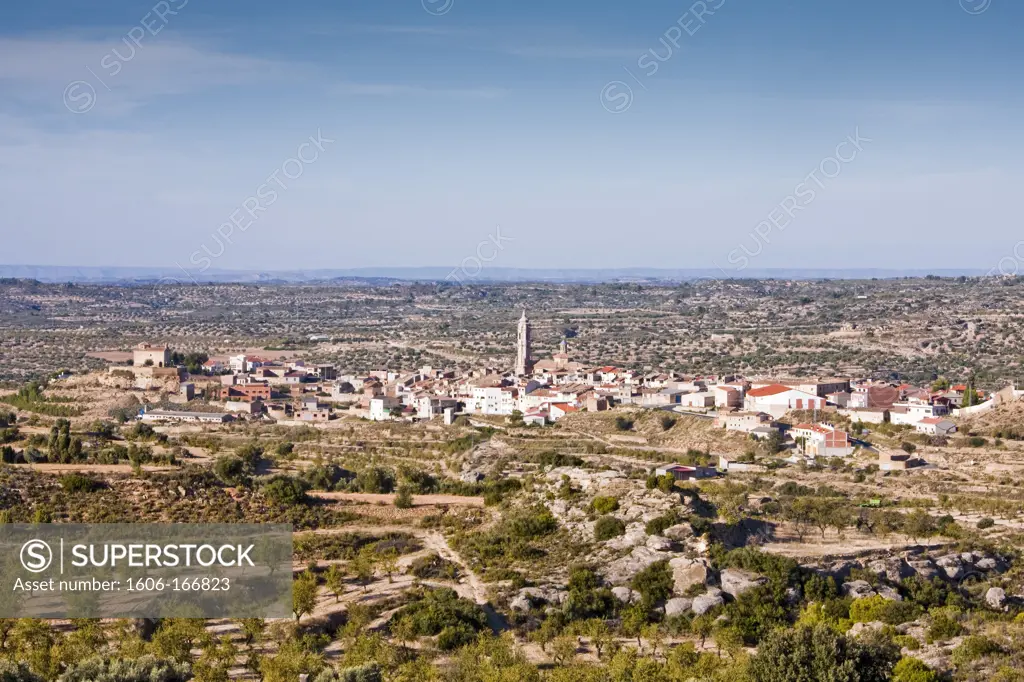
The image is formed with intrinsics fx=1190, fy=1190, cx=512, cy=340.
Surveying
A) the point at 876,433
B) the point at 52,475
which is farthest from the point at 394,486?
the point at 876,433

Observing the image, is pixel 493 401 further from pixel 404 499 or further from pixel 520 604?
pixel 520 604

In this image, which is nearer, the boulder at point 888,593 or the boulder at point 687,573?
the boulder at point 888,593

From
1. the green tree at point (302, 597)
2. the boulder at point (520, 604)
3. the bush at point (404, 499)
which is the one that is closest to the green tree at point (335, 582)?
the green tree at point (302, 597)

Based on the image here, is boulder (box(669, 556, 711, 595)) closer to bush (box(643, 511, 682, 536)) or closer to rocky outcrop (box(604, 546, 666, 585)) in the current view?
rocky outcrop (box(604, 546, 666, 585))

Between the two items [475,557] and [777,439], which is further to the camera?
[777,439]

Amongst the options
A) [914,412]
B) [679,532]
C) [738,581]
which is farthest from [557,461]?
[914,412]

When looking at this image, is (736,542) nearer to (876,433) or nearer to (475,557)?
(475,557)

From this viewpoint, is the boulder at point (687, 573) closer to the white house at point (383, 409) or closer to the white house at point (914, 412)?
the white house at point (914, 412)
